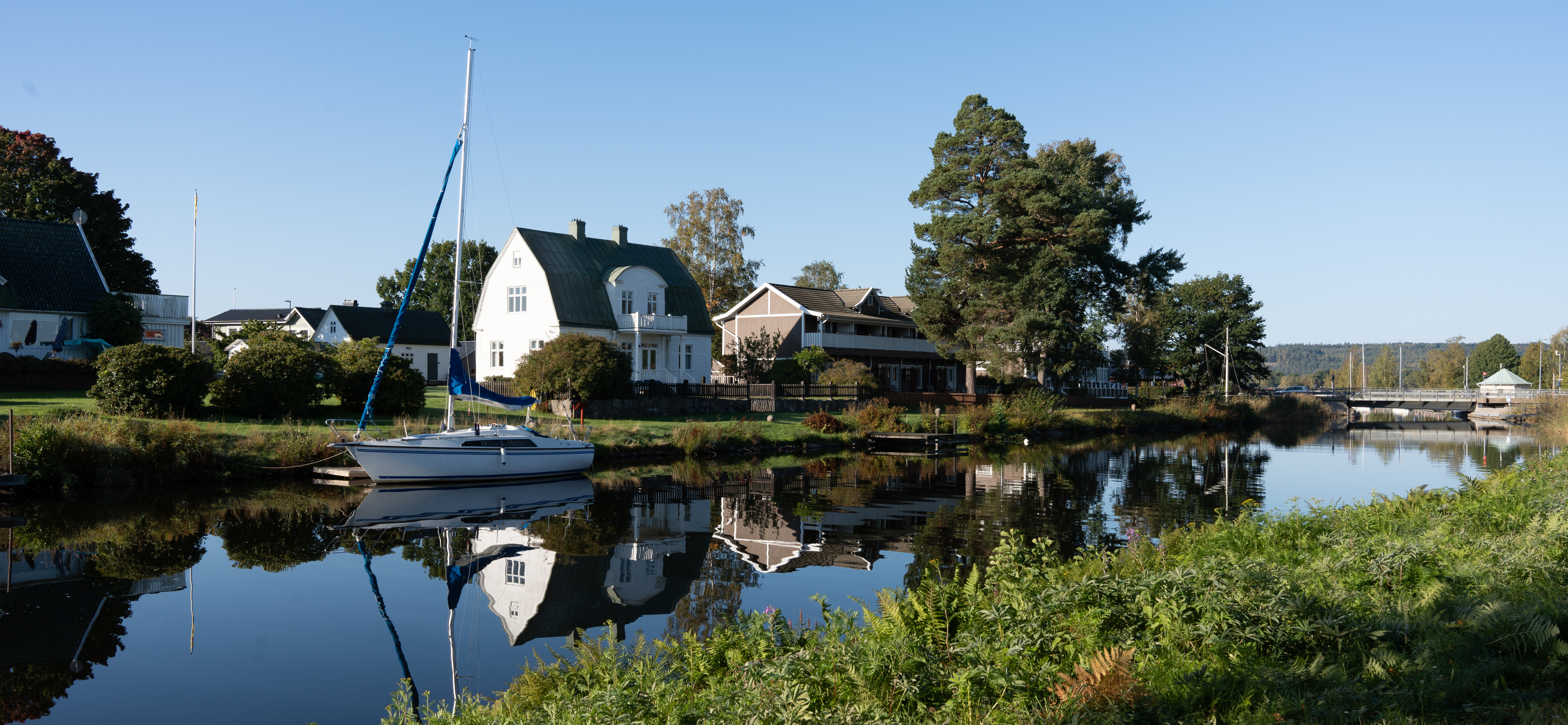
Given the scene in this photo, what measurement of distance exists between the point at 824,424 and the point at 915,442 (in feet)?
13.2

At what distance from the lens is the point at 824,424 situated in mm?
39719

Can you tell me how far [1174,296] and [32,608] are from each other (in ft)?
248

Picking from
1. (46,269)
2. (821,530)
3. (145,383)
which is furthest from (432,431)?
(46,269)

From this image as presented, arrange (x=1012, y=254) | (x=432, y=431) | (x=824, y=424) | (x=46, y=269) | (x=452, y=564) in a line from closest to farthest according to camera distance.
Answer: (x=452, y=564) < (x=432, y=431) < (x=46, y=269) < (x=824, y=424) < (x=1012, y=254)

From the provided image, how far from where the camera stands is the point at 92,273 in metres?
39.6

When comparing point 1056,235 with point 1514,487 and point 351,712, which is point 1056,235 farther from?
point 351,712

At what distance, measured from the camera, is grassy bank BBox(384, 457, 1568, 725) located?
18.9ft

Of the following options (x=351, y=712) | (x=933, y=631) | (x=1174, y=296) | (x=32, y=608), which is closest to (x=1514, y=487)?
(x=933, y=631)

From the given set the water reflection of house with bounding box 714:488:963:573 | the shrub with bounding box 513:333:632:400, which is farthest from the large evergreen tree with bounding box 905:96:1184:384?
the water reflection of house with bounding box 714:488:963:573

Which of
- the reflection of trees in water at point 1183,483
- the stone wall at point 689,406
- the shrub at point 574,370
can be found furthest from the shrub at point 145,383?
the reflection of trees in water at point 1183,483

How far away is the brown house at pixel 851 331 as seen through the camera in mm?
58875

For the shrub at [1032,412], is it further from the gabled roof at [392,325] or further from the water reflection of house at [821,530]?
A: the gabled roof at [392,325]

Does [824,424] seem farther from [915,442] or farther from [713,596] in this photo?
[713,596]

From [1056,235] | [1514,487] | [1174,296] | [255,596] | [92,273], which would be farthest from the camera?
[1174,296]
